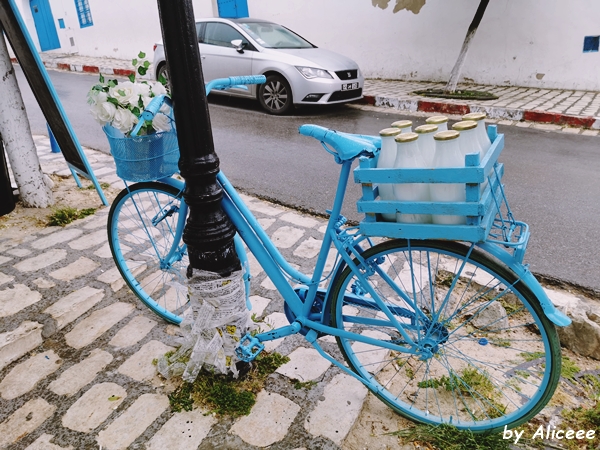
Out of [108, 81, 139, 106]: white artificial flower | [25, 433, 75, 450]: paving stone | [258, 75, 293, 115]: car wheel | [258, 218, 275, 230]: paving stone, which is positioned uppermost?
[108, 81, 139, 106]: white artificial flower

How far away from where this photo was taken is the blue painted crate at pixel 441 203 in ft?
4.90

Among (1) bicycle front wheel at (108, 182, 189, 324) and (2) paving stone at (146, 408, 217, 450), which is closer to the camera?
(2) paving stone at (146, 408, 217, 450)

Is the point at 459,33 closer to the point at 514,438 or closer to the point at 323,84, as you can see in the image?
the point at 323,84

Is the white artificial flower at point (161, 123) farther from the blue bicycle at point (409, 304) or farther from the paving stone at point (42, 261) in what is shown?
the paving stone at point (42, 261)

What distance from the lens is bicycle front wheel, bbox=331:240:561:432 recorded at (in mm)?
1740

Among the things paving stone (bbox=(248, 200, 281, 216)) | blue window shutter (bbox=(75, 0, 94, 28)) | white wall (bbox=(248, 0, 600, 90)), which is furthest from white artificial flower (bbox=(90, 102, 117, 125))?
Result: blue window shutter (bbox=(75, 0, 94, 28))

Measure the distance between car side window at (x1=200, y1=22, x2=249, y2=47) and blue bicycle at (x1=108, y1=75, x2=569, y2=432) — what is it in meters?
6.81

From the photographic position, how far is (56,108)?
380 cm

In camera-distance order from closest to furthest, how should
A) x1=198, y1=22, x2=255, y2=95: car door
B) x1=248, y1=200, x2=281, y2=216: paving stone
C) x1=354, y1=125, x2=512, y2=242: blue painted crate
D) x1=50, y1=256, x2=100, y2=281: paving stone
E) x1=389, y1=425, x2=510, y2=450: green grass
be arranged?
x1=354, y1=125, x2=512, y2=242: blue painted crate, x1=389, y1=425, x2=510, y2=450: green grass, x1=50, y1=256, x2=100, y2=281: paving stone, x1=248, y1=200, x2=281, y2=216: paving stone, x1=198, y1=22, x2=255, y2=95: car door

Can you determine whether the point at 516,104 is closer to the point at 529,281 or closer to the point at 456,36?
the point at 456,36

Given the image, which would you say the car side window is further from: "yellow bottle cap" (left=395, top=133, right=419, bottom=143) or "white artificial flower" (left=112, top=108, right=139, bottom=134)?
"yellow bottle cap" (left=395, top=133, right=419, bottom=143)

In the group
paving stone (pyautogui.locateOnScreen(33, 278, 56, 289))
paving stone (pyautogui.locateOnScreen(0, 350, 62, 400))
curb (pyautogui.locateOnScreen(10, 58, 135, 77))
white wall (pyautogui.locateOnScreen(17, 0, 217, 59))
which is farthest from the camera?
white wall (pyautogui.locateOnScreen(17, 0, 217, 59))

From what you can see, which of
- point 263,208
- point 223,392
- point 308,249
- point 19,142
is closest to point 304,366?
point 223,392

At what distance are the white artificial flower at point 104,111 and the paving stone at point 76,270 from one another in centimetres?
158
